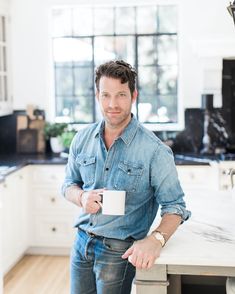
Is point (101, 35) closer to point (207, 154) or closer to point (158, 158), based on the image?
point (207, 154)

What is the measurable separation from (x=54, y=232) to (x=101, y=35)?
203cm

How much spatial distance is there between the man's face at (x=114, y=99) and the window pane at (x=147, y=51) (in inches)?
134

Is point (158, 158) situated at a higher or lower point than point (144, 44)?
lower

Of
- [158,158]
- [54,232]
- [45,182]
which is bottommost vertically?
[54,232]

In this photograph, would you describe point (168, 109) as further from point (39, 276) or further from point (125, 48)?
point (39, 276)

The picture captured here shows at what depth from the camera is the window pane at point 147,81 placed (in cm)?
538

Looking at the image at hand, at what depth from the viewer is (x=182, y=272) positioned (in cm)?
188

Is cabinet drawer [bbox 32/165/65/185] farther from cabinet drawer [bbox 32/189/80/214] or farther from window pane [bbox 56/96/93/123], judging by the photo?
window pane [bbox 56/96/93/123]

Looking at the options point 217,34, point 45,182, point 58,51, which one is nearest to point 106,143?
point 45,182

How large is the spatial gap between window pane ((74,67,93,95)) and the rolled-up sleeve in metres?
3.56

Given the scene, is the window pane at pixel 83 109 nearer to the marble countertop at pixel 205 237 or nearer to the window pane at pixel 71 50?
the window pane at pixel 71 50

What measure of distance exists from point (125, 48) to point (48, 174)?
156 cm

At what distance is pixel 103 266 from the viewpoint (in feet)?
6.77

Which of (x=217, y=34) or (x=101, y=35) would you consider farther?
(x=101, y=35)
